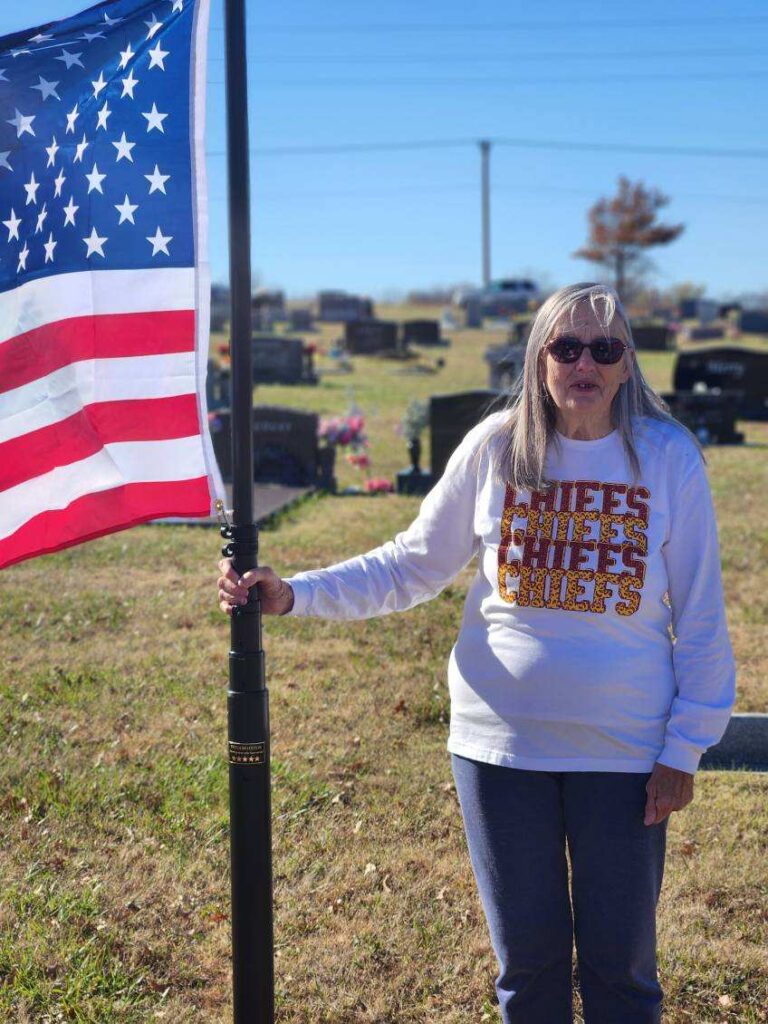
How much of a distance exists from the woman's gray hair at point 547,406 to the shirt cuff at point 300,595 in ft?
1.91

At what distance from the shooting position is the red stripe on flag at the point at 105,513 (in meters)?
3.19

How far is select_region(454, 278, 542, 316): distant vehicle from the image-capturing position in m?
57.0

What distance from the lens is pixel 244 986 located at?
309 centimetres

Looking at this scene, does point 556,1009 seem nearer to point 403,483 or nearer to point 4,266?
point 4,266

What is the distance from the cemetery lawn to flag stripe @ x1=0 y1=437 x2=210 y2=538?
1.56 metres

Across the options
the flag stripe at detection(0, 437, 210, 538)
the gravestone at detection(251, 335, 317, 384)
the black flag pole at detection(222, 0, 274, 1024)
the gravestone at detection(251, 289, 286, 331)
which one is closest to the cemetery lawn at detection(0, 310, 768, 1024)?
the black flag pole at detection(222, 0, 274, 1024)

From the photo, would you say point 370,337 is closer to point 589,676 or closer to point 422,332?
point 422,332

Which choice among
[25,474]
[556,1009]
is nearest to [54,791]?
[25,474]

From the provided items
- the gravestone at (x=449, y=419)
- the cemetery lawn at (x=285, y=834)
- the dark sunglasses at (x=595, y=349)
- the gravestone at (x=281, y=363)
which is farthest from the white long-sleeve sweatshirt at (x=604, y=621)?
the gravestone at (x=281, y=363)

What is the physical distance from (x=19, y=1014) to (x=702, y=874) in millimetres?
2520

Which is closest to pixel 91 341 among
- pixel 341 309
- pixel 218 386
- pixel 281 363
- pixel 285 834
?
pixel 285 834

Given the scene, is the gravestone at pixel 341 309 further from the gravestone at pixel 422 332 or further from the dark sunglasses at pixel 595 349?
the dark sunglasses at pixel 595 349

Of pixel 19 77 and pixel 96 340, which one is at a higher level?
pixel 19 77

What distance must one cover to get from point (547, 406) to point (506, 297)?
185 feet
